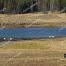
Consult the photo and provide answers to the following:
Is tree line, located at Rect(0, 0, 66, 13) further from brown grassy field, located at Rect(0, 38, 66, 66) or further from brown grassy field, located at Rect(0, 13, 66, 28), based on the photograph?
brown grassy field, located at Rect(0, 38, 66, 66)

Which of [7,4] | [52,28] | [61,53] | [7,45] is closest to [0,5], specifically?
[7,4]

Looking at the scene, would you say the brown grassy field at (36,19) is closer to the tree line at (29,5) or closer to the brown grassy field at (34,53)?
the tree line at (29,5)

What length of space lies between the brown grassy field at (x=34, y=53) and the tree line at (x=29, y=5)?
2171cm

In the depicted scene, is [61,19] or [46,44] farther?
[61,19]

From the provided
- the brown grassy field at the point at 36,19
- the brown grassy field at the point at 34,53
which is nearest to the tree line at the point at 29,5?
the brown grassy field at the point at 36,19

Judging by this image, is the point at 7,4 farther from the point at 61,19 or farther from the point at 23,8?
the point at 61,19

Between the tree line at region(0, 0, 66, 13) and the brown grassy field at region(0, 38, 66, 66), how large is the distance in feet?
71.2

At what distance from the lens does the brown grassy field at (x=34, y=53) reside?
26.9m

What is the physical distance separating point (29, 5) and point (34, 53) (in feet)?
95.0

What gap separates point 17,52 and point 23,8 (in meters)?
27.9

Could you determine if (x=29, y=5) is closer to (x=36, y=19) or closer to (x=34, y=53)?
(x=36, y=19)

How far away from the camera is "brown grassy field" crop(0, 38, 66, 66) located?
26859 millimetres

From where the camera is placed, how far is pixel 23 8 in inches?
2259

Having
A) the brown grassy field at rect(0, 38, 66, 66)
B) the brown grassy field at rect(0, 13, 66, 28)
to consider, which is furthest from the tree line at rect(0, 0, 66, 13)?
the brown grassy field at rect(0, 38, 66, 66)
